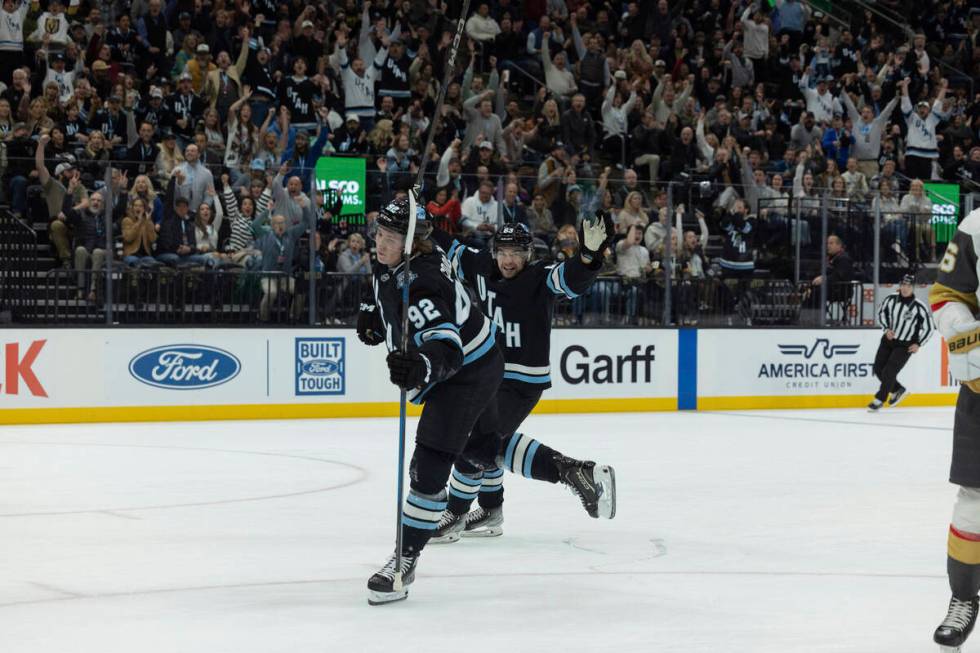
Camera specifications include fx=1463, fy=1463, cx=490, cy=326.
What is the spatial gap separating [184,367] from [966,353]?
35.4ft

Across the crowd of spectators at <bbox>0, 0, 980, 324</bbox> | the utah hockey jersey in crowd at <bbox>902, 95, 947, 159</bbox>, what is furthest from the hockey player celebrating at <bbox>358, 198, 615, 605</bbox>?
the utah hockey jersey in crowd at <bbox>902, 95, 947, 159</bbox>

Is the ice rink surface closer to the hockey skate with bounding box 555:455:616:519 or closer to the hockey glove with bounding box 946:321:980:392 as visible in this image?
the hockey skate with bounding box 555:455:616:519

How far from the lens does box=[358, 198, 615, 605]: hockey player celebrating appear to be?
5.64 m

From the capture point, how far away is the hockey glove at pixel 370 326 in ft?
21.1

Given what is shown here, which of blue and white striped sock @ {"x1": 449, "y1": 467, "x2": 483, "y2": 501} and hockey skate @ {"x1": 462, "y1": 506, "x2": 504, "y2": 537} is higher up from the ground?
blue and white striped sock @ {"x1": 449, "y1": 467, "x2": 483, "y2": 501}

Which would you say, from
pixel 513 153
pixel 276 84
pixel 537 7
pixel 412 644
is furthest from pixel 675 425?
pixel 412 644

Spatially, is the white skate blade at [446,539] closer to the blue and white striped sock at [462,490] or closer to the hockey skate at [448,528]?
the hockey skate at [448,528]

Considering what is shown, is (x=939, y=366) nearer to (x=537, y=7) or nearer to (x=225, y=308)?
(x=537, y=7)

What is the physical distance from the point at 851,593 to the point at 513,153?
→ 39.6 feet

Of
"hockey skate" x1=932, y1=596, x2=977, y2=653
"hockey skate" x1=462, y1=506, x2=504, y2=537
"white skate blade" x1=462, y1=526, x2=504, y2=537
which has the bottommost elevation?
"white skate blade" x1=462, y1=526, x2=504, y2=537

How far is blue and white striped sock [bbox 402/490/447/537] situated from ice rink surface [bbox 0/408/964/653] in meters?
0.28

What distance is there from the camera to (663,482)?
9.88 m

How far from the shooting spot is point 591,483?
726 cm

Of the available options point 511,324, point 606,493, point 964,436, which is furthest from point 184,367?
point 964,436
